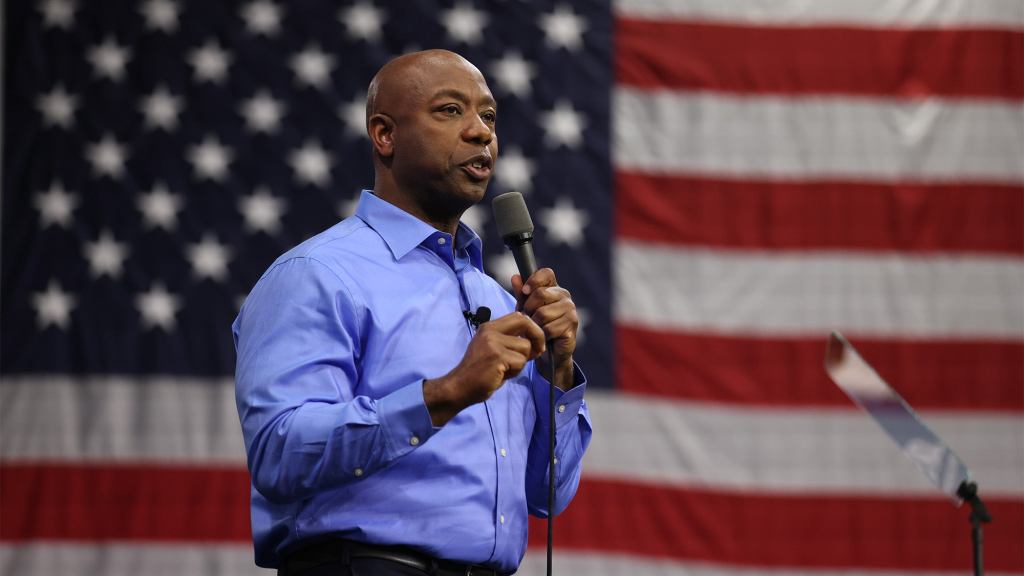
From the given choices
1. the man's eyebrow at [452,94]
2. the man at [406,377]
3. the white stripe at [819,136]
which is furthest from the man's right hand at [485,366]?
the white stripe at [819,136]

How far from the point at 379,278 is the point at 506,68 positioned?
7.52 feet

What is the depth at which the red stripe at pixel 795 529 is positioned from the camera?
3.78 metres

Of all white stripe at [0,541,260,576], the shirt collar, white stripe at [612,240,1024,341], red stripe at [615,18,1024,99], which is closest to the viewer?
the shirt collar

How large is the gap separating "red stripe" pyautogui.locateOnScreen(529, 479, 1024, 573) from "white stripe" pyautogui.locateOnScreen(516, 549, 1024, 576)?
0.07 feet

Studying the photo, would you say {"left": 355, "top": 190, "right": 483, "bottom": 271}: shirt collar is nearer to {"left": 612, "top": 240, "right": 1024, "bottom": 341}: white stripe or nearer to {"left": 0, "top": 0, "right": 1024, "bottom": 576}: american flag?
{"left": 0, "top": 0, "right": 1024, "bottom": 576}: american flag

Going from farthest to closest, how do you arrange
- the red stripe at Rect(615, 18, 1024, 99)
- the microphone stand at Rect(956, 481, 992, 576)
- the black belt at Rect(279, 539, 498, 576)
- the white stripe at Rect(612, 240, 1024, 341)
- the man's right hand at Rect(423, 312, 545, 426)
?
the red stripe at Rect(615, 18, 1024, 99)
the white stripe at Rect(612, 240, 1024, 341)
the microphone stand at Rect(956, 481, 992, 576)
the black belt at Rect(279, 539, 498, 576)
the man's right hand at Rect(423, 312, 545, 426)

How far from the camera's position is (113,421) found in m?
3.71

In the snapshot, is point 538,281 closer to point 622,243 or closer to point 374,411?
point 374,411

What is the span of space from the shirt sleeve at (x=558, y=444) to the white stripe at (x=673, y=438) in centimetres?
173

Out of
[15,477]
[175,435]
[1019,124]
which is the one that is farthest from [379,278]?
[1019,124]

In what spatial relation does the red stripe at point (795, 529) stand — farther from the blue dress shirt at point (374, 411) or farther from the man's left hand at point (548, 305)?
the man's left hand at point (548, 305)

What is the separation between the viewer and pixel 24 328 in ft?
12.2

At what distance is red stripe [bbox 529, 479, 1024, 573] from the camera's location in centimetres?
378

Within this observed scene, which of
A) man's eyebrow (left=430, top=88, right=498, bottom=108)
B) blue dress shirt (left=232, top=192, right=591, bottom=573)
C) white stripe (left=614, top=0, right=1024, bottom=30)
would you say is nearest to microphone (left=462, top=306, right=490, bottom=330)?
blue dress shirt (left=232, top=192, right=591, bottom=573)
